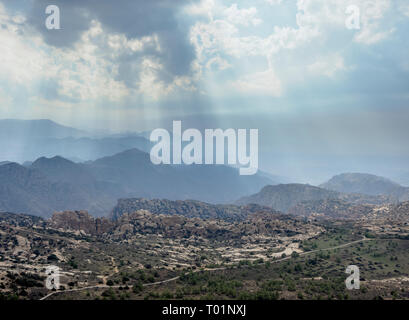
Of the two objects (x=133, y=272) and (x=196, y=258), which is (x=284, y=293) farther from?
(x=196, y=258)

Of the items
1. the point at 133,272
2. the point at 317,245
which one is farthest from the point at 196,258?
the point at 317,245

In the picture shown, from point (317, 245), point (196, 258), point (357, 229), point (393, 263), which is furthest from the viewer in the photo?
point (357, 229)

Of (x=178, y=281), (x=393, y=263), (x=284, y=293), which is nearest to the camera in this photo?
(x=284, y=293)
